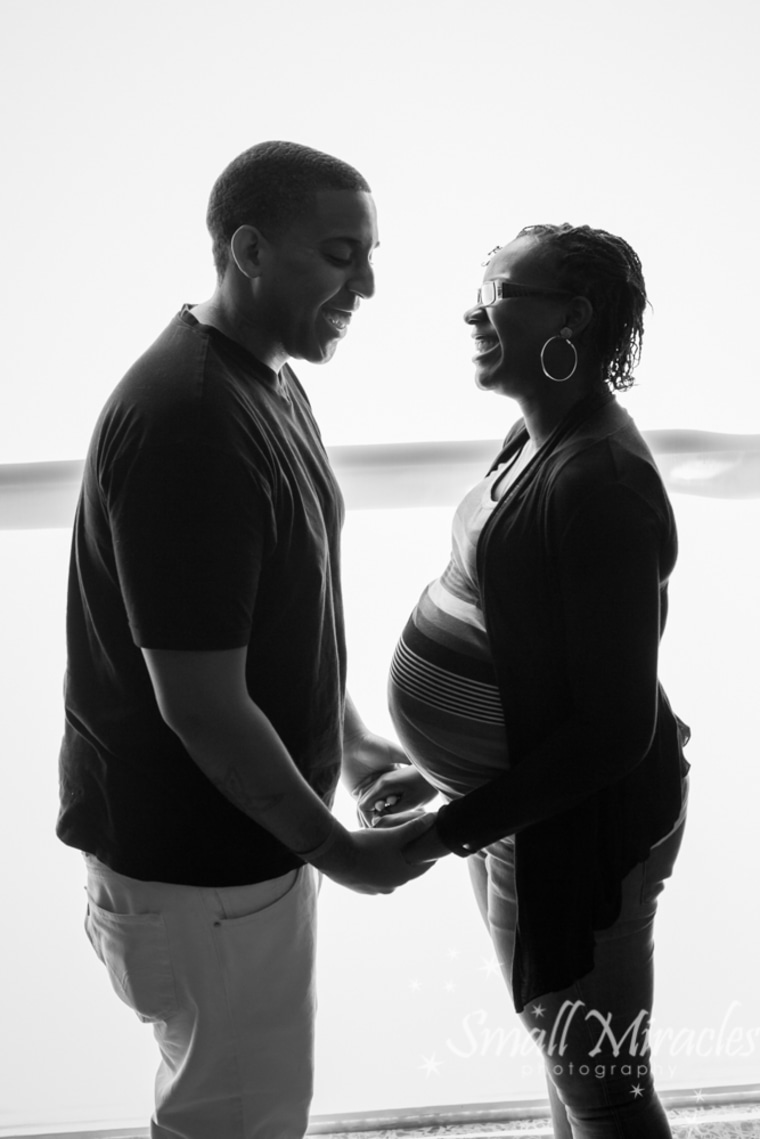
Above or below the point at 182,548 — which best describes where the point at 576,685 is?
below

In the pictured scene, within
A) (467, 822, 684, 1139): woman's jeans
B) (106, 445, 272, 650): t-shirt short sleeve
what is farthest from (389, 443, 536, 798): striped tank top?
(106, 445, 272, 650): t-shirt short sleeve

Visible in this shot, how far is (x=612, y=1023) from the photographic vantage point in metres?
1.16

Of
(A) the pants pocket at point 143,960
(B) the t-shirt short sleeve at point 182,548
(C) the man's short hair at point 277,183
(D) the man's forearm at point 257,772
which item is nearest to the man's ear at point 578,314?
(C) the man's short hair at point 277,183

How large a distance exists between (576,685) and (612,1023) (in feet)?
1.40

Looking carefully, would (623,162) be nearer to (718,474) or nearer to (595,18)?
(595,18)

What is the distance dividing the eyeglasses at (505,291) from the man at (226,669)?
14 centimetres

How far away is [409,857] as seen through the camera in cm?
117

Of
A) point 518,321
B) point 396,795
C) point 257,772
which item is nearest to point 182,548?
point 257,772

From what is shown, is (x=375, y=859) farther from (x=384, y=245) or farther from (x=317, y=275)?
(x=384, y=245)

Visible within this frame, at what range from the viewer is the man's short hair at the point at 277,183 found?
1.09 metres

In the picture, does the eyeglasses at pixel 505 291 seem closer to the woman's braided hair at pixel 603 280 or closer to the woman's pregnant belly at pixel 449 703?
the woman's braided hair at pixel 603 280

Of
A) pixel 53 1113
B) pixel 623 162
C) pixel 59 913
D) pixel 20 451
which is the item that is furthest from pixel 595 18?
pixel 53 1113

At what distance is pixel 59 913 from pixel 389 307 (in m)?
1.16

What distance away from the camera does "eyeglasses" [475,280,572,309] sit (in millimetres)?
1144
